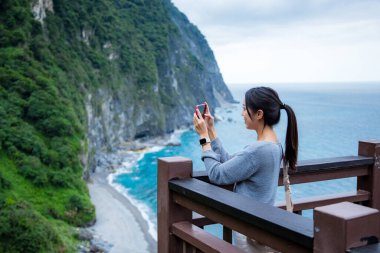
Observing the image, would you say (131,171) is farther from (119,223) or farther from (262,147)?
(262,147)

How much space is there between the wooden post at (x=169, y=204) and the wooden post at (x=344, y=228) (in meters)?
1.07

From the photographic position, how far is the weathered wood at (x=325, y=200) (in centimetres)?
324

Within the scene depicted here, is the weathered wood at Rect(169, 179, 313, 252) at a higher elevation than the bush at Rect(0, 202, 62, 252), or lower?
higher

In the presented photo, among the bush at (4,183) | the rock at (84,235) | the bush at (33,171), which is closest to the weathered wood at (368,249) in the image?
the rock at (84,235)

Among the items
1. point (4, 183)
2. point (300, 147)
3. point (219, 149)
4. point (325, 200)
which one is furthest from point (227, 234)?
point (300, 147)

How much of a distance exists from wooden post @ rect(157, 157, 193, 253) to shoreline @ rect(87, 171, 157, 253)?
25407mm

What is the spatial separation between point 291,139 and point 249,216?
0.86m

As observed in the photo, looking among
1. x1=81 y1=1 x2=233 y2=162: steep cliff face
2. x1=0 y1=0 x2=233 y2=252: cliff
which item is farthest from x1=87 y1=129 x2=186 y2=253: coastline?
x1=81 y1=1 x2=233 y2=162: steep cliff face

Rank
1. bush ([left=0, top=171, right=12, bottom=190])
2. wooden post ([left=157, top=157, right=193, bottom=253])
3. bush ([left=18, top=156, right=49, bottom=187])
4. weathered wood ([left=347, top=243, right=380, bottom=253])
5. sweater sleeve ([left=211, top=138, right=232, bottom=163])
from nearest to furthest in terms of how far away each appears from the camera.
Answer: weathered wood ([left=347, top=243, right=380, bottom=253])
wooden post ([left=157, top=157, right=193, bottom=253])
sweater sleeve ([left=211, top=138, right=232, bottom=163])
bush ([left=0, top=171, right=12, bottom=190])
bush ([left=18, top=156, right=49, bottom=187])

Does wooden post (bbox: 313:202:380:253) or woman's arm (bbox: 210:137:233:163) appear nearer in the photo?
wooden post (bbox: 313:202:380:253)

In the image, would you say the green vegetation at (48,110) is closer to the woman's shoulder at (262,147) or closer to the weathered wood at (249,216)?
the weathered wood at (249,216)

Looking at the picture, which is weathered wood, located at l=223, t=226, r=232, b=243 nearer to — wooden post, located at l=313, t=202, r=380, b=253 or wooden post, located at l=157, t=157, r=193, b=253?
wooden post, located at l=157, t=157, r=193, b=253

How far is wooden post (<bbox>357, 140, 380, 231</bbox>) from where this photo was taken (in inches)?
143

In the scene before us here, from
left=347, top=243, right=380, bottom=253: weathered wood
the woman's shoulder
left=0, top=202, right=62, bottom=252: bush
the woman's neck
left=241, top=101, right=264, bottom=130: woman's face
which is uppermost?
left=241, top=101, right=264, bottom=130: woman's face
